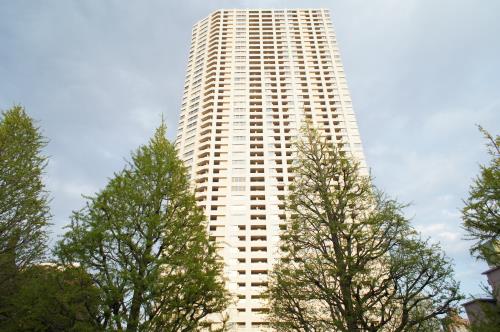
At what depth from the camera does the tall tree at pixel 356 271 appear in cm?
1053

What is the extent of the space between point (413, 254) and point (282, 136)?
3938 centimetres

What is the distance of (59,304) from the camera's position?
30.7 ft

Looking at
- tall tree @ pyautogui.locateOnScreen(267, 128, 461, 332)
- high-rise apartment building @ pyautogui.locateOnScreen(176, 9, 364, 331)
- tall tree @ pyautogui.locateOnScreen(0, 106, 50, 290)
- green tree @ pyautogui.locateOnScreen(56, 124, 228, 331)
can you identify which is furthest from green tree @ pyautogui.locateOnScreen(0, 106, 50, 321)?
high-rise apartment building @ pyautogui.locateOnScreen(176, 9, 364, 331)

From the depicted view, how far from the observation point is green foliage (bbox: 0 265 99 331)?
923cm

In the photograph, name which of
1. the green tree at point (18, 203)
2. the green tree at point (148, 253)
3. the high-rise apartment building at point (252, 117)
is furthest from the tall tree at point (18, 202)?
the high-rise apartment building at point (252, 117)

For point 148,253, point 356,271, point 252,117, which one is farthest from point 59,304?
point 252,117

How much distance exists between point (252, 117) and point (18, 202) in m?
41.8

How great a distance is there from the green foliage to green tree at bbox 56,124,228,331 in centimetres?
32

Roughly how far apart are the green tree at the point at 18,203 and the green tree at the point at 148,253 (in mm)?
3809

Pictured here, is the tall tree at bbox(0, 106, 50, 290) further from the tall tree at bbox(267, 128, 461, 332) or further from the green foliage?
the tall tree at bbox(267, 128, 461, 332)

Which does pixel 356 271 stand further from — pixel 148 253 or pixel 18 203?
pixel 18 203

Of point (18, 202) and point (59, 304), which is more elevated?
point (18, 202)

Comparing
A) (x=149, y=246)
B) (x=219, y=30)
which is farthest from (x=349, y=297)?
(x=219, y=30)

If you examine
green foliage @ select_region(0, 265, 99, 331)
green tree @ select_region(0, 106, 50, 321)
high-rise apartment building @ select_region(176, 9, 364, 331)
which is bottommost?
green foliage @ select_region(0, 265, 99, 331)
